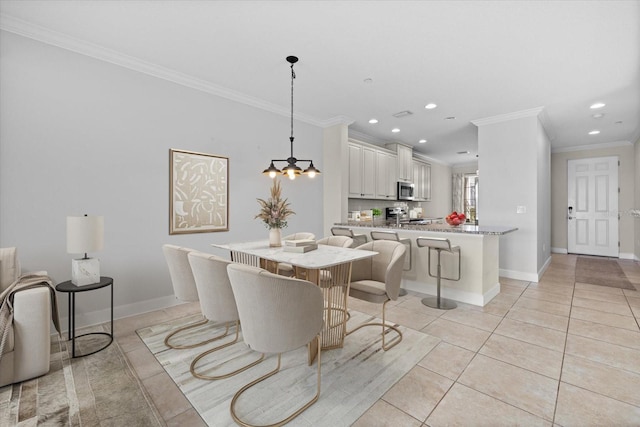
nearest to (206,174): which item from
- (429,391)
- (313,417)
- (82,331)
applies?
(82,331)

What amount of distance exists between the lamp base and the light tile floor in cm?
62

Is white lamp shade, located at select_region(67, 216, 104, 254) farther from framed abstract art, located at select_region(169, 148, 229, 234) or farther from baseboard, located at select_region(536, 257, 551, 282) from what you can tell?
baseboard, located at select_region(536, 257, 551, 282)

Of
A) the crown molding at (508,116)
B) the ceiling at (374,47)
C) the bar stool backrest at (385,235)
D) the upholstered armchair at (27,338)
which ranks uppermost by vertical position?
the ceiling at (374,47)

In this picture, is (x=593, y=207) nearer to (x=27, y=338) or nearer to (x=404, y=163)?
(x=404, y=163)

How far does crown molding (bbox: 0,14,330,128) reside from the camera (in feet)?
8.36

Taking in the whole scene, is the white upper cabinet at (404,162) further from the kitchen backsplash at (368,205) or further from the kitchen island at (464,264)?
the kitchen island at (464,264)

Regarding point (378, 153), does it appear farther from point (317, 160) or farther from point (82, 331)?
point (82, 331)

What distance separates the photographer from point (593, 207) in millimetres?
7016

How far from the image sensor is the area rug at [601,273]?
4582 mm

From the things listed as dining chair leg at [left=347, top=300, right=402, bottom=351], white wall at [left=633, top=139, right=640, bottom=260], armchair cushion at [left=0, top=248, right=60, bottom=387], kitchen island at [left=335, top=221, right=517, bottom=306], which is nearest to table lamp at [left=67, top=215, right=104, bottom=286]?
armchair cushion at [left=0, top=248, right=60, bottom=387]

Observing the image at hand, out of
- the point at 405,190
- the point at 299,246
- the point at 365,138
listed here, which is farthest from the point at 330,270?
the point at 405,190

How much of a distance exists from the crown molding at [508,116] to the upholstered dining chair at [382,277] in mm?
3560

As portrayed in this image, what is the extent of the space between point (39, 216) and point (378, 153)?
533 centimetres

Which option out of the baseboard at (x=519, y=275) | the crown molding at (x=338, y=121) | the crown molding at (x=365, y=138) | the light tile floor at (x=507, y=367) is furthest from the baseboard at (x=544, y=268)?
the crown molding at (x=338, y=121)
